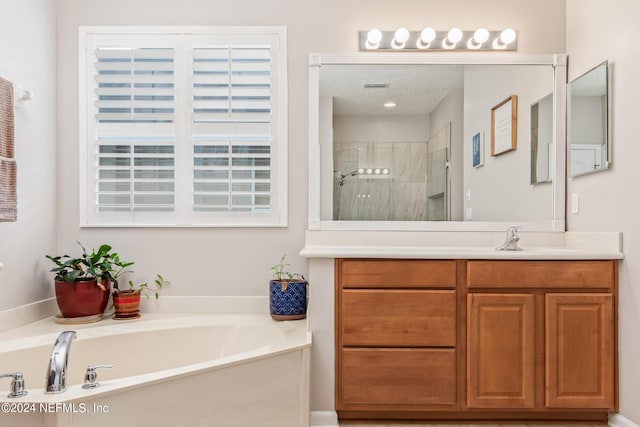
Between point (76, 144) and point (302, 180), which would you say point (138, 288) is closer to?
point (76, 144)

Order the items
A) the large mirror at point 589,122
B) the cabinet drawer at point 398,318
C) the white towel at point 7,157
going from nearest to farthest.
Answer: the white towel at point 7,157, the cabinet drawer at point 398,318, the large mirror at point 589,122

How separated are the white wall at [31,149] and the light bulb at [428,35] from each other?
2190 millimetres

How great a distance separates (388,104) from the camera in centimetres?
273

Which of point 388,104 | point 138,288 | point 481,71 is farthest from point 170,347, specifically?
point 481,71

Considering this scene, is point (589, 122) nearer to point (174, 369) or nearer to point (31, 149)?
point (174, 369)

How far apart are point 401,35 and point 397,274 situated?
143 centimetres

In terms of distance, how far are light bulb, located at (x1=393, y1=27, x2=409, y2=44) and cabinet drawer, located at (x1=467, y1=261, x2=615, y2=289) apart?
1389 mm


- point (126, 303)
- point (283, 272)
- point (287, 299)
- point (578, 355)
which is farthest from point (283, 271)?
point (578, 355)

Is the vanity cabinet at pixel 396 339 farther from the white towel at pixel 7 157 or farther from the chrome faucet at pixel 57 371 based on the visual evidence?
the white towel at pixel 7 157

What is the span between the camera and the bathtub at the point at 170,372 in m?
1.53

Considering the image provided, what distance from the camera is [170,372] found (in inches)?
69.4

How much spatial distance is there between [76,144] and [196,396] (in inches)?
70.0

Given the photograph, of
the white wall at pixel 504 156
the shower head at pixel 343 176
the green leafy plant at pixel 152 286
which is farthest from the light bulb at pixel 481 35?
the green leafy plant at pixel 152 286

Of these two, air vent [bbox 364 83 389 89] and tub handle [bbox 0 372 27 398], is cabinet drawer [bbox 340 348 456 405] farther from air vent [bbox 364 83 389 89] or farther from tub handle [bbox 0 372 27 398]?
air vent [bbox 364 83 389 89]
